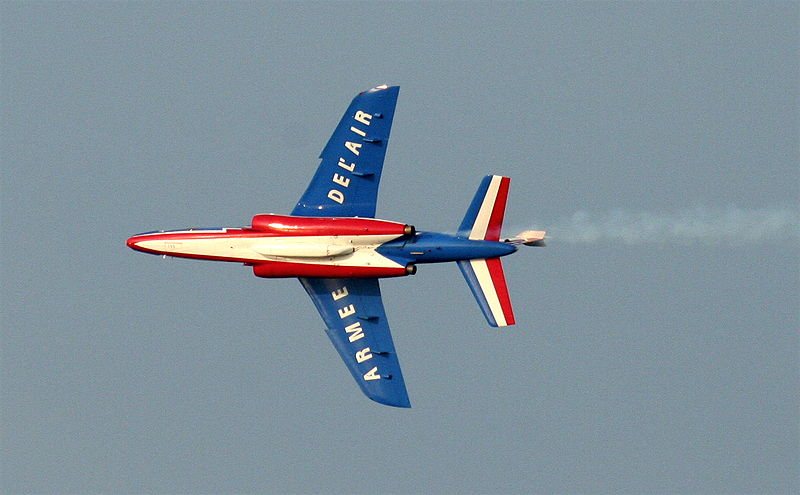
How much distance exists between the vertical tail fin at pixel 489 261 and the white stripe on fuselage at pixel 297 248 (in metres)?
2.37

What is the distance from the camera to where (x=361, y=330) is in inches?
1575

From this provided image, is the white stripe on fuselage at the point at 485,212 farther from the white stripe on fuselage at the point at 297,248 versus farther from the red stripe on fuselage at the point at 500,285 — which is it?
the white stripe on fuselage at the point at 297,248

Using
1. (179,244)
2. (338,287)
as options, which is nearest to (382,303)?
(338,287)

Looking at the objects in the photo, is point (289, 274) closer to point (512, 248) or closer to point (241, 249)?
point (241, 249)

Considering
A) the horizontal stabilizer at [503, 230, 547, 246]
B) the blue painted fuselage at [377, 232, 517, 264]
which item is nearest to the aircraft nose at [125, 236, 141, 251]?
the blue painted fuselage at [377, 232, 517, 264]

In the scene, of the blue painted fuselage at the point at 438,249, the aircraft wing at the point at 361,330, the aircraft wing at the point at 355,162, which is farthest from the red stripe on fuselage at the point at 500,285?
the aircraft wing at the point at 355,162

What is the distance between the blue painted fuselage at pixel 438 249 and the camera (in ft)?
127

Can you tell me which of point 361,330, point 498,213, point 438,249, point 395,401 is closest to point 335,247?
point 361,330

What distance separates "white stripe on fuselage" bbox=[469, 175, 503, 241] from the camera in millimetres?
38562

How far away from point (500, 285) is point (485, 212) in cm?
237

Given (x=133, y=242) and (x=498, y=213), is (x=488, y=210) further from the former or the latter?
(x=133, y=242)

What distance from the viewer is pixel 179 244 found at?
39781 mm

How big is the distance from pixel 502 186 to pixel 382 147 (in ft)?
14.1

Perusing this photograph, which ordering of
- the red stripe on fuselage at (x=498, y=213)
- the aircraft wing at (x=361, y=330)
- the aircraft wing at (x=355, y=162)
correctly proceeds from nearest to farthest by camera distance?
→ 1. the red stripe on fuselage at (x=498, y=213)
2. the aircraft wing at (x=361, y=330)
3. the aircraft wing at (x=355, y=162)
